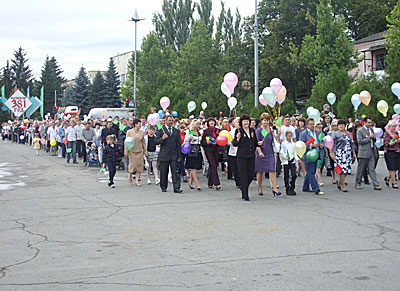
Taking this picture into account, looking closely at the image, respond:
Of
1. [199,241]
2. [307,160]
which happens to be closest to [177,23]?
[307,160]

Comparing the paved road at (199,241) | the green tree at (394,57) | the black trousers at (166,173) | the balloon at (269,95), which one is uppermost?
the green tree at (394,57)

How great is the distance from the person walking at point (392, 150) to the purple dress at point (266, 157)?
3560mm

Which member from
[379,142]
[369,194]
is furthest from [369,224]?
[379,142]

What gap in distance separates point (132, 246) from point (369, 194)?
7.07 m

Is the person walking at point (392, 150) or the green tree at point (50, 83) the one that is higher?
the green tree at point (50, 83)

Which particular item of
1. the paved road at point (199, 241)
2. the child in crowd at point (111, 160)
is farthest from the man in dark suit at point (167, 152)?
the child in crowd at point (111, 160)

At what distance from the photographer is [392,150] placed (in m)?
13.0

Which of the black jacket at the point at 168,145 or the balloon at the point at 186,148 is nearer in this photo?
the black jacket at the point at 168,145

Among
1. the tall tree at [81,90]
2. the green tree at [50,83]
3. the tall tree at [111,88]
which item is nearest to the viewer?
the tall tree at [111,88]

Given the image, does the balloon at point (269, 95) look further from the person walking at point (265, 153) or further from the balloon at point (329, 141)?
the person walking at point (265, 153)

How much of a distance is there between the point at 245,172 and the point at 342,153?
295 centimetres

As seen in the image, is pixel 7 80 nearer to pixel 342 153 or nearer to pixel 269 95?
pixel 269 95

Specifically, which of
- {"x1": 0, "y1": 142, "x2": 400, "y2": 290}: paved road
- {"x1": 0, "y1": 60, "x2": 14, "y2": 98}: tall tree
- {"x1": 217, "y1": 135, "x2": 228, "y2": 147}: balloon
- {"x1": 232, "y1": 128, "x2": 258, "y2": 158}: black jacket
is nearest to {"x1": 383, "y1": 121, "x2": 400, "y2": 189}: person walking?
{"x1": 0, "y1": 142, "x2": 400, "y2": 290}: paved road

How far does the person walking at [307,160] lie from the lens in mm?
11906
